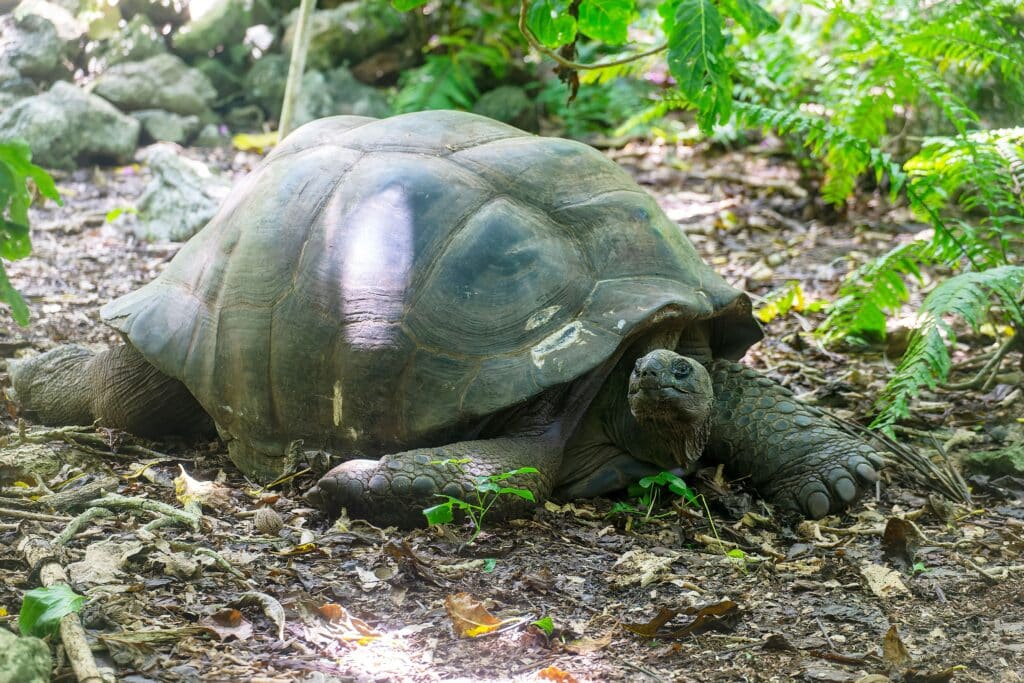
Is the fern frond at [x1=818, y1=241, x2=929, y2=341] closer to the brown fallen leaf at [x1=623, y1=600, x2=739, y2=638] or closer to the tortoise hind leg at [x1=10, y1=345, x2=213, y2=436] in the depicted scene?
the brown fallen leaf at [x1=623, y1=600, x2=739, y2=638]

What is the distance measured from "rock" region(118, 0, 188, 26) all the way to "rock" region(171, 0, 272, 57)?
138 millimetres

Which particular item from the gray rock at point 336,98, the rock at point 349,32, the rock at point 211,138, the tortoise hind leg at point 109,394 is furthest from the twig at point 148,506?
the rock at point 349,32

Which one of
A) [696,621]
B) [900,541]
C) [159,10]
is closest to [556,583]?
[696,621]

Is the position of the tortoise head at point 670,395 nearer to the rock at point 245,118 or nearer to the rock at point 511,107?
the rock at point 511,107

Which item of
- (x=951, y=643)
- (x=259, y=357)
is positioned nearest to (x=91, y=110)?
(x=259, y=357)

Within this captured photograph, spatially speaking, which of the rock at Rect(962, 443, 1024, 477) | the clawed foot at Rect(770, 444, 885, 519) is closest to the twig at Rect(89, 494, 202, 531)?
the clawed foot at Rect(770, 444, 885, 519)

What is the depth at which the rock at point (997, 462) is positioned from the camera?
13.1 ft

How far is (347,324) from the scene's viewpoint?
377cm

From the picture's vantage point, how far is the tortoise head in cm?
352

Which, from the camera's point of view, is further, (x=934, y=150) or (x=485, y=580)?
(x=934, y=150)

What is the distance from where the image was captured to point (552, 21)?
3.81m

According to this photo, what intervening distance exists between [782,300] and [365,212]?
2869 mm

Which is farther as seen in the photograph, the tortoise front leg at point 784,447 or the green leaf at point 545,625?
the tortoise front leg at point 784,447

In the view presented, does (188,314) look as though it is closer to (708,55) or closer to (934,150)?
(708,55)
